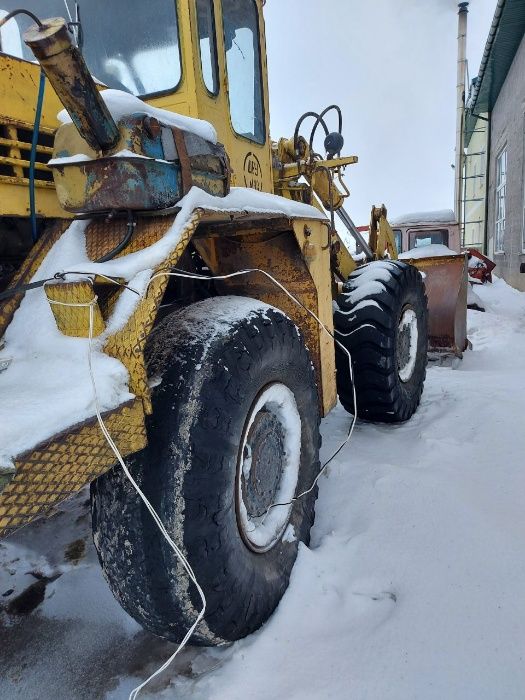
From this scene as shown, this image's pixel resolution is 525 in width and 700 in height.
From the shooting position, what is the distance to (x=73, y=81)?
130 centimetres

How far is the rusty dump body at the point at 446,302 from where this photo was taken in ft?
16.3

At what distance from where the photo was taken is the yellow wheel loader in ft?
4.13

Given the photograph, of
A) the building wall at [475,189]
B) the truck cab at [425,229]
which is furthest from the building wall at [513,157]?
the building wall at [475,189]

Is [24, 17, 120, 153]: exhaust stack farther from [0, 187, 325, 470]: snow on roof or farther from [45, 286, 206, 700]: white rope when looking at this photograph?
[45, 286, 206, 700]: white rope

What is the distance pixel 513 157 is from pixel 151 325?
12789 mm

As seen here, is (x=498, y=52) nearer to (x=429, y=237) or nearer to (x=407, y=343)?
(x=429, y=237)

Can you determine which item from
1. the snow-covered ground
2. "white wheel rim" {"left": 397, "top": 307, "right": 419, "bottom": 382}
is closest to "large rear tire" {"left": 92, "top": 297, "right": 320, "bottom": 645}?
the snow-covered ground

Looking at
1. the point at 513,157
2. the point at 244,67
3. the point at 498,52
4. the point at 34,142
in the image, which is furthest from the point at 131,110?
the point at 498,52

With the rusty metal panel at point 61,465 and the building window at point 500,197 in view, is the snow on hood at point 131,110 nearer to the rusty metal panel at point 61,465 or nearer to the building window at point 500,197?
the rusty metal panel at point 61,465

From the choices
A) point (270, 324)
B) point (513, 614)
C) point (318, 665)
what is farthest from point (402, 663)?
point (270, 324)

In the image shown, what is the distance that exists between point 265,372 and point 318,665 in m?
0.98

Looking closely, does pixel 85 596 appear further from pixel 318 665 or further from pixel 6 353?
pixel 6 353

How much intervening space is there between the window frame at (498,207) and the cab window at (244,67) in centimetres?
1160

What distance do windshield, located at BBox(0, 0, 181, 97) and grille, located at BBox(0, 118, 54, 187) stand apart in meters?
0.71
